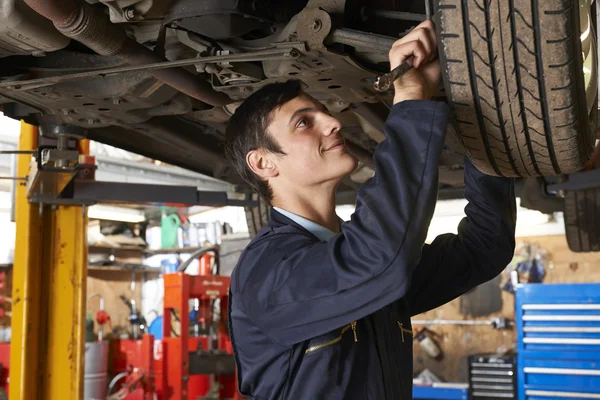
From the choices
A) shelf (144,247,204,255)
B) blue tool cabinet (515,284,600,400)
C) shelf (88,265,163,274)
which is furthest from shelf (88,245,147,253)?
blue tool cabinet (515,284,600,400)

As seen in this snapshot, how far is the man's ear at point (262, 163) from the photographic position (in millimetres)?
1446

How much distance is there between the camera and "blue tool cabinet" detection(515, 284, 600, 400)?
3875 mm

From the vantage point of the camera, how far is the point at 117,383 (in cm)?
684

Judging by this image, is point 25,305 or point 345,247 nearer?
point 345,247

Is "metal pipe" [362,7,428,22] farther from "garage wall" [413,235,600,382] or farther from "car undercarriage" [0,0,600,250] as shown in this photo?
"garage wall" [413,235,600,382]

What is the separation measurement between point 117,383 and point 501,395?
12.8 feet

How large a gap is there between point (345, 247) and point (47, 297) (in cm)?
254

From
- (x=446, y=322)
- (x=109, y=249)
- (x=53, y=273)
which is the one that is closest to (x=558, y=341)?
(x=446, y=322)

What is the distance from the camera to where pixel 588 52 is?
1265 millimetres

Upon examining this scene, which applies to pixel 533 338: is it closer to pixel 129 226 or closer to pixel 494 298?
pixel 494 298

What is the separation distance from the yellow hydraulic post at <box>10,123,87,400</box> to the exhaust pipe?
1612 millimetres

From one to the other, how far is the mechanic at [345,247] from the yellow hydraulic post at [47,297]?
1.93 metres

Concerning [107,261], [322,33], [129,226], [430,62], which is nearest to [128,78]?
[322,33]

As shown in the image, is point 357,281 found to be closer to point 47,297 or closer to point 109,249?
point 47,297
